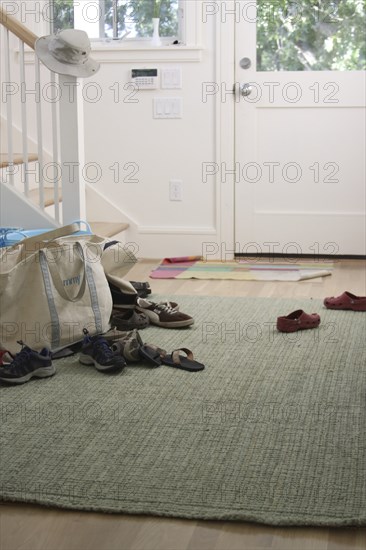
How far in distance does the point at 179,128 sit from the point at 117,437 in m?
2.94

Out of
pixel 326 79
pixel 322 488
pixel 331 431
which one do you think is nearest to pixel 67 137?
pixel 326 79

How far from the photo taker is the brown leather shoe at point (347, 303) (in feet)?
11.6

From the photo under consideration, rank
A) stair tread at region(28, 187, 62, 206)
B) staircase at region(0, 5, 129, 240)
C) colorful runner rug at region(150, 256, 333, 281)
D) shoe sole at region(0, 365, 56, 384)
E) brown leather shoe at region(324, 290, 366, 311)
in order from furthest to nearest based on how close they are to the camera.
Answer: colorful runner rug at region(150, 256, 333, 281)
stair tread at region(28, 187, 62, 206)
staircase at region(0, 5, 129, 240)
brown leather shoe at region(324, 290, 366, 311)
shoe sole at region(0, 365, 56, 384)

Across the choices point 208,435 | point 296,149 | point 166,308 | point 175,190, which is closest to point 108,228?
point 175,190

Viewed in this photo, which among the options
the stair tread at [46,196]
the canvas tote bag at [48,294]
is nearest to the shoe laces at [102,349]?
the canvas tote bag at [48,294]

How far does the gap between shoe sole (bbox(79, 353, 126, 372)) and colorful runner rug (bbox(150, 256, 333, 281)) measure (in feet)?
5.23

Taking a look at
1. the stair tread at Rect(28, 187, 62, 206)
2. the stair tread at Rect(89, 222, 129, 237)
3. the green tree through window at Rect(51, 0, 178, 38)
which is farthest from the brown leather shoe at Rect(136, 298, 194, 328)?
the green tree through window at Rect(51, 0, 178, 38)

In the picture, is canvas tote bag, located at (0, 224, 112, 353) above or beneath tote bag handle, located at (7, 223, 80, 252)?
beneath

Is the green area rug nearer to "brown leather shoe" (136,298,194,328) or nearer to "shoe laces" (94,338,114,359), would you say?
"shoe laces" (94,338,114,359)

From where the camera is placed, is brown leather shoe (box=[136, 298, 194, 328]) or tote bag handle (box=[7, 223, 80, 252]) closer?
tote bag handle (box=[7, 223, 80, 252])

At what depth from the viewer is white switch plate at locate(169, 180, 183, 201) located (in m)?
4.86

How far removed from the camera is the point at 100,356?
2.72m

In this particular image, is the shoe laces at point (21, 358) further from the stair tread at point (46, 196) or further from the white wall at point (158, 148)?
the white wall at point (158, 148)

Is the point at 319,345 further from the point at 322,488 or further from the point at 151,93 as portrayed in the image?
the point at 151,93
